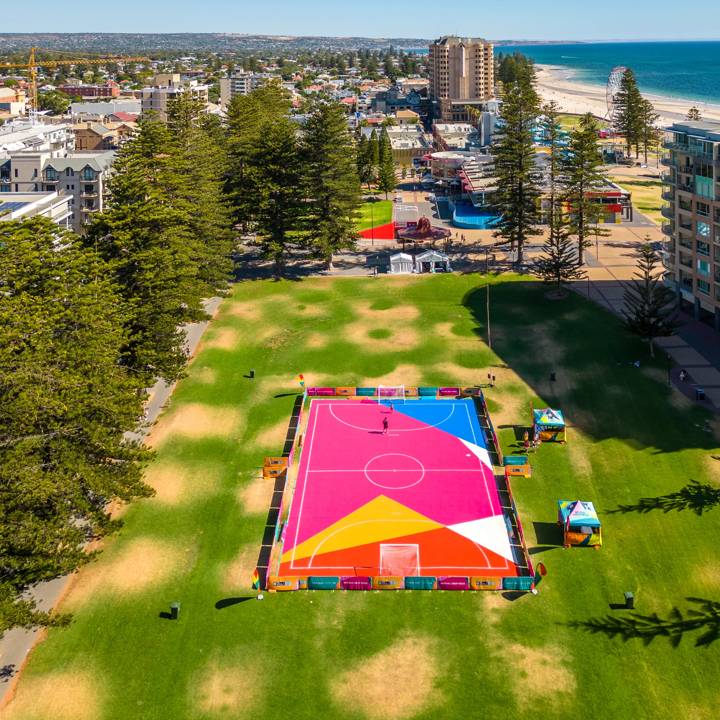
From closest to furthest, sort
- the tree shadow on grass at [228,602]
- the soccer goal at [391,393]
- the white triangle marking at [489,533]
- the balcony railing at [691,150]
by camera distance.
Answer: the tree shadow on grass at [228,602] → the white triangle marking at [489,533] → the soccer goal at [391,393] → the balcony railing at [691,150]

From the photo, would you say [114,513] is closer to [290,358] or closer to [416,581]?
[416,581]

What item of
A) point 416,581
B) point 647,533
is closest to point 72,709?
point 416,581

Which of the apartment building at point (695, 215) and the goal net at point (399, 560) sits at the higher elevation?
the apartment building at point (695, 215)

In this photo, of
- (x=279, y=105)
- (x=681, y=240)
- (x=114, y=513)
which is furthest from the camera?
(x=279, y=105)

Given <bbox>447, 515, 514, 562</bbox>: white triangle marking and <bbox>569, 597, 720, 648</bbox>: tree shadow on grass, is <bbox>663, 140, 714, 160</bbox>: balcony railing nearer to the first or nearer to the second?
<bbox>447, 515, 514, 562</bbox>: white triangle marking

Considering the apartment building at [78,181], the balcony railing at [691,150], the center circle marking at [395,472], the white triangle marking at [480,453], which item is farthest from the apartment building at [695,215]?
the apartment building at [78,181]

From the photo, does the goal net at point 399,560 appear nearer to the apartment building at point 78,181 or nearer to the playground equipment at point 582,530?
the playground equipment at point 582,530

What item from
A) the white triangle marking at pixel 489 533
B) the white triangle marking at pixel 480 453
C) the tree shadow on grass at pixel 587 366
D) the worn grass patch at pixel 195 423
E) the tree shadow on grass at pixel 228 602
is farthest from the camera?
the worn grass patch at pixel 195 423

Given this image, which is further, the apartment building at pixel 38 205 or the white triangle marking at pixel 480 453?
the apartment building at pixel 38 205
